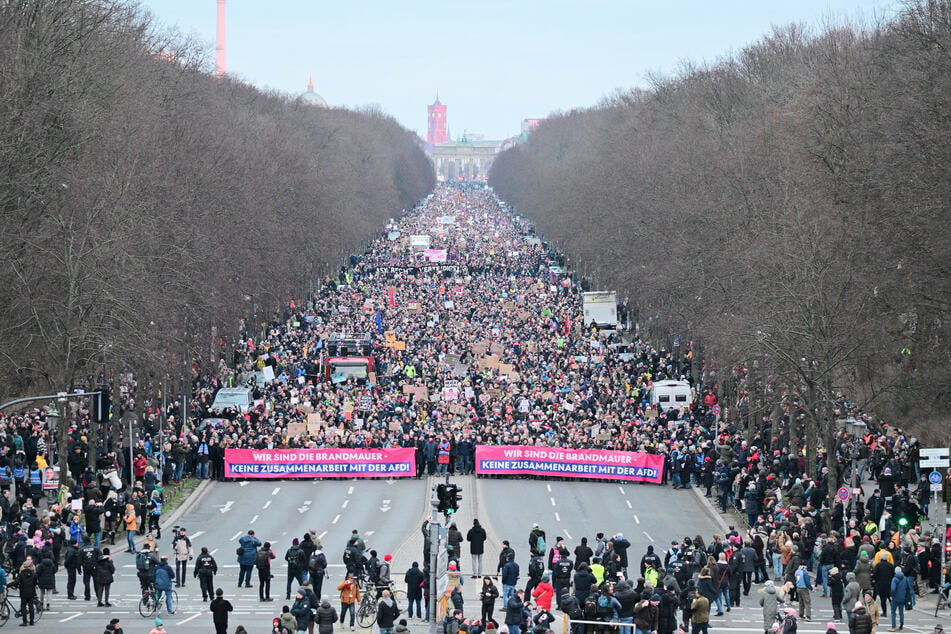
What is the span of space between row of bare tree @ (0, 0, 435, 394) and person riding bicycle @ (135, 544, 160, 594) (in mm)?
15556

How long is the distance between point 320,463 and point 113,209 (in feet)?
34.0

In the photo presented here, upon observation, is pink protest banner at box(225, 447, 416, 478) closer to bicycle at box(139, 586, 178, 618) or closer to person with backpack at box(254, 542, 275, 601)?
person with backpack at box(254, 542, 275, 601)

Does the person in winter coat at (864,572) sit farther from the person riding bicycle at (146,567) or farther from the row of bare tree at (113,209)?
the row of bare tree at (113,209)

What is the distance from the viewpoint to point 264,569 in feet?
116

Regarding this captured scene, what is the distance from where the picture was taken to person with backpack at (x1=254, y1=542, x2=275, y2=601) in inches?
1394

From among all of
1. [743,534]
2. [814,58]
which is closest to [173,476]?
[743,534]

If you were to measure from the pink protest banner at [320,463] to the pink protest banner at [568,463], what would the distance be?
8.12ft

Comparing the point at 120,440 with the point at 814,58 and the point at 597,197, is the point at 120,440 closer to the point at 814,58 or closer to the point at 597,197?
the point at 814,58

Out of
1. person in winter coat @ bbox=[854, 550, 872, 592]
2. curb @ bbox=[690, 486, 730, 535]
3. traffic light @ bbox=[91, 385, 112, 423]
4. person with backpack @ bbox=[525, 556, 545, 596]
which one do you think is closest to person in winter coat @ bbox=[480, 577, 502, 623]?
person with backpack @ bbox=[525, 556, 545, 596]

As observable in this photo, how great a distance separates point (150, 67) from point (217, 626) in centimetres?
4991

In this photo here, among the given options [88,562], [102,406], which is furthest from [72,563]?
[102,406]

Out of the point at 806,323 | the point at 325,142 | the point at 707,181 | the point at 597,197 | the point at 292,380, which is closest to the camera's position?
the point at 806,323

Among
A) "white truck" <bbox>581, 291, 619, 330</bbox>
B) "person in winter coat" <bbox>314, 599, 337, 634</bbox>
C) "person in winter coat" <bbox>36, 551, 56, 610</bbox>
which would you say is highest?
"white truck" <bbox>581, 291, 619, 330</bbox>

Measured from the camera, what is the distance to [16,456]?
47.6 metres
